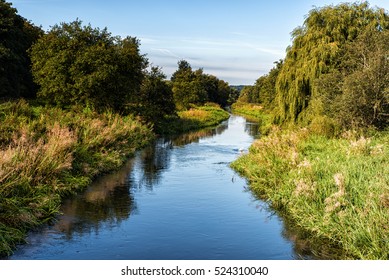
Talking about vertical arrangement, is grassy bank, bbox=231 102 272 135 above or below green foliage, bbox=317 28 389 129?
below

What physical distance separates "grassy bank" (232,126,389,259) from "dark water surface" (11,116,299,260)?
84cm

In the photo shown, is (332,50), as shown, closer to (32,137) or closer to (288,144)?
(288,144)

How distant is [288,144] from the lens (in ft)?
71.5

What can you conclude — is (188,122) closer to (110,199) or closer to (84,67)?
(84,67)

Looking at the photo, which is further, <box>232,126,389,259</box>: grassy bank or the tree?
the tree

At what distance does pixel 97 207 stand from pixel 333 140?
11.4m

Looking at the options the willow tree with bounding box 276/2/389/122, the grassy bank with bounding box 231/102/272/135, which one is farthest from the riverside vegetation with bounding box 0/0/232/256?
the willow tree with bounding box 276/2/389/122

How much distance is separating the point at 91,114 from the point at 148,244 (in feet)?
73.8

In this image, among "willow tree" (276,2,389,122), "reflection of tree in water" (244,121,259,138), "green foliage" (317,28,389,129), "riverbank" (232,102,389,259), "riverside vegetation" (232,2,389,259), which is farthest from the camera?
"reflection of tree in water" (244,121,259,138)

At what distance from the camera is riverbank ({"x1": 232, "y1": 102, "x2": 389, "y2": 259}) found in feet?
35.9

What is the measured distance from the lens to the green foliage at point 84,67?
35.5 m

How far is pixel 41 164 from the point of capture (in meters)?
15.9

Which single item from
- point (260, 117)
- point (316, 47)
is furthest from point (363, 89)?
point (260, 117)

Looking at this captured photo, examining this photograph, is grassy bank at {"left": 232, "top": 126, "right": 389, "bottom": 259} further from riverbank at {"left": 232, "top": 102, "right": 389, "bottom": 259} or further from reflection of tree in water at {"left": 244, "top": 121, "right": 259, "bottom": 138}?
reflection of tree in water at {"left": 244, "top": 121, "right": 259, "bottom": 138}
